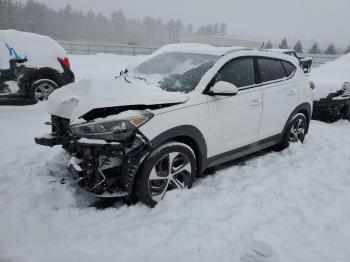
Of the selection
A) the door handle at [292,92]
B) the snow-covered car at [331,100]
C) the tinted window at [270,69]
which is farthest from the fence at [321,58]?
the tinted window at [270,69]

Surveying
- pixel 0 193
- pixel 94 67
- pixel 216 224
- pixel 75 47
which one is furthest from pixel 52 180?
pixel 75 47

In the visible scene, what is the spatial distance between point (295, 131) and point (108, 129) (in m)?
3.67

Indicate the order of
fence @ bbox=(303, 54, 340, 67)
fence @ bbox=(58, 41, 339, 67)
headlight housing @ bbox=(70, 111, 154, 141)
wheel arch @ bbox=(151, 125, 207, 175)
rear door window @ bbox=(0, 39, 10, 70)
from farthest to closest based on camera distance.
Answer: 1. fence @ bbox=(58, 41, 339, 67)
2. fence @ bbox=(303, 54, 340, 67)
3. rear door window @ bbox=(0, 39, 10, 70)
4. wheel arch @ bbox=(151, 125, 207, 175)
5. headlight housing @ bbox=(70, 111, 154, 141)

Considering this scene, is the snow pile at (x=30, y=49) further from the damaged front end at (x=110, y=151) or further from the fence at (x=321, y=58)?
the fence at (x=321, y=58)

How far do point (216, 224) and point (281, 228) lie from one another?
0.66 metres

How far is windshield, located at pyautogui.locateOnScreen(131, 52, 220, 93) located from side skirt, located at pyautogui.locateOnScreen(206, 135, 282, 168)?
983mm

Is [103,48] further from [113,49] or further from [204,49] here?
[204,49]

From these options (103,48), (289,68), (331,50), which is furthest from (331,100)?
(331,50)

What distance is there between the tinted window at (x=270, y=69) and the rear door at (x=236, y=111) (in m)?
0.21

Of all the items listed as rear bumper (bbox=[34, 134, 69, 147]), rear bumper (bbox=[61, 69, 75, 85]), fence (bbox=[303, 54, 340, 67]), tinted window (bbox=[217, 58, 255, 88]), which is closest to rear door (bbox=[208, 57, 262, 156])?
tinted window (bbox=[217, 58, 255, 88])

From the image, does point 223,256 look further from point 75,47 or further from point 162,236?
point 75,47

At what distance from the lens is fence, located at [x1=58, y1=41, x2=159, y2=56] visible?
33875 mm

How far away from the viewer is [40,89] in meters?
8.24

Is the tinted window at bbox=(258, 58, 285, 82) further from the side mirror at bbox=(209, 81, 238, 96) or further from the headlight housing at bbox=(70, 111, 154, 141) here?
the headlight housing at bbox=(70, 111, 154, 141)
